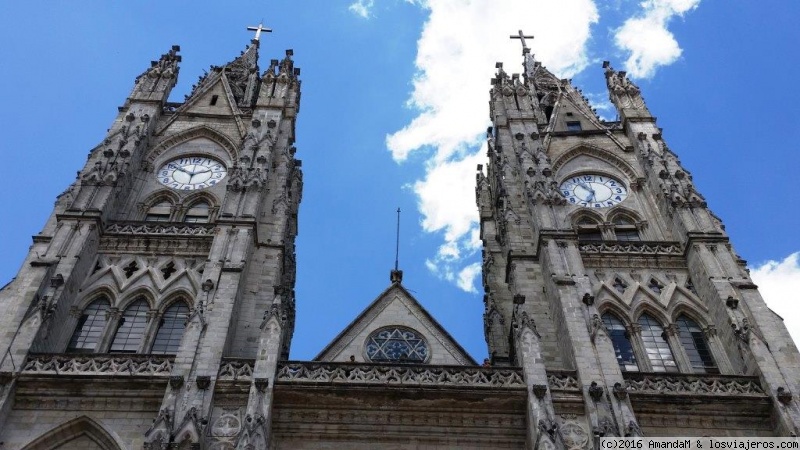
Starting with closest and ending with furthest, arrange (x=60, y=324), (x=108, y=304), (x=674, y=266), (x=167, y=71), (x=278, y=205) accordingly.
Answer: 1. (x=60, y=324)
2. (x=108, y=304)
3. (x=674, y=266)
4. (x=278, y=205)
5. (x=167, y=71)

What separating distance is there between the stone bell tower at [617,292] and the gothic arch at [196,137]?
432 inches

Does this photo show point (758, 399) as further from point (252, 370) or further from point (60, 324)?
point (60, 324)

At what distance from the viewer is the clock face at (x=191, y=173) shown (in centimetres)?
2831

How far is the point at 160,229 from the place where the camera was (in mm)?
25031

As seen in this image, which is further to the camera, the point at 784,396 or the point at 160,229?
the point at 160,229

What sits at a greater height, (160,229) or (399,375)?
(160,229)

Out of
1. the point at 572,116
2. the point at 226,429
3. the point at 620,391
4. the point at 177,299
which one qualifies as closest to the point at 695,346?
the point at 620,391

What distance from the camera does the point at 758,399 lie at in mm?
19188

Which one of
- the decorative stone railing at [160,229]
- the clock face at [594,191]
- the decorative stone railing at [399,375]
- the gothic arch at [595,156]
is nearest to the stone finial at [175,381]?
the decorative stone railing at [399,375]

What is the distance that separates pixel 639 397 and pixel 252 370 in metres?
10.1

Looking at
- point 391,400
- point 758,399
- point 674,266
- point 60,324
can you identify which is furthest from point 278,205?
point 758,399

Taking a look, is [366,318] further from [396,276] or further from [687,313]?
[687,313]

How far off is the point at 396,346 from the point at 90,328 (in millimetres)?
9196

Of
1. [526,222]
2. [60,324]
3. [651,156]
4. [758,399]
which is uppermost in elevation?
[651,156]
